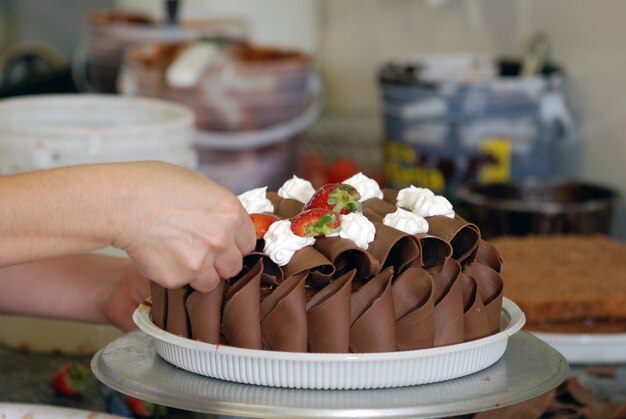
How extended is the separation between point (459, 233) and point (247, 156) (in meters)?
1.47

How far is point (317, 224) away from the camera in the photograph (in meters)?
1.11

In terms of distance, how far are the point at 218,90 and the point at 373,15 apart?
1.20 m

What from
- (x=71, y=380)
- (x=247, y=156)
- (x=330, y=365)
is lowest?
(x=71, y=380)

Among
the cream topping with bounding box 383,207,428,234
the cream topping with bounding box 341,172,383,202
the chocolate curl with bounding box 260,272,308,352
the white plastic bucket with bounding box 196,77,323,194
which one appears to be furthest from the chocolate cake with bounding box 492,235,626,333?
the white plastic bucket with bounding box 196,77,323,194

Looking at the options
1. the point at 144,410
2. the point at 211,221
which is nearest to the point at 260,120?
the point at 144,410

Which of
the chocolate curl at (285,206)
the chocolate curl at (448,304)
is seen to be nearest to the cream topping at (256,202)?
the chocolate curl at (285,206)

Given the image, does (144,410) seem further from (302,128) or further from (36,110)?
(302,128)

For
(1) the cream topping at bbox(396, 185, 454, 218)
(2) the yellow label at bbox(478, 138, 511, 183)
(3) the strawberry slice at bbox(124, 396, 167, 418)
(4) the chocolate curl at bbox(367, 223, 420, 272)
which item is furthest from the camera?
(2) the yellow label at bbox(478, 138, 511, 183)

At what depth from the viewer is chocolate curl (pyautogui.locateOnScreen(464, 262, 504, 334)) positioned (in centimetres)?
114

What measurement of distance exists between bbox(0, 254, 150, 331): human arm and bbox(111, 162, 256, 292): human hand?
1.57 feet

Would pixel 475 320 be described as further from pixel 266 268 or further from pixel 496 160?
pixel 496 160

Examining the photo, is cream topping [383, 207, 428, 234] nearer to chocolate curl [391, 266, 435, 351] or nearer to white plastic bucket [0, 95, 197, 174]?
chocolate curl [391, 266, 435, 351]

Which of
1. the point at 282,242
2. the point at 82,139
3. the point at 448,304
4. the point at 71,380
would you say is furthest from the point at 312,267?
the point at 82,139

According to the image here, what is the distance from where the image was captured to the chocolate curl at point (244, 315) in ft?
3.46
